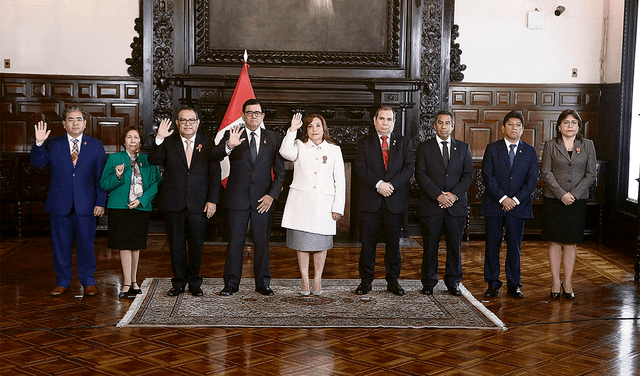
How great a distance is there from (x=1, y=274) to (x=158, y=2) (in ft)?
12.4

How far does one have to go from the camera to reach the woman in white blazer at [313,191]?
497 centimetres

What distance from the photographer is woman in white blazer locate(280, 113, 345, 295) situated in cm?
497

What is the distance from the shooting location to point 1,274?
5883mm

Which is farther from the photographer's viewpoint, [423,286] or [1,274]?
[1,274]

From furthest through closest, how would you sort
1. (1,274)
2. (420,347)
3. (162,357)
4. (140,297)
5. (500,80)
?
(500,80) < (1,274) < (140,297) < (420,347) < (162,357)

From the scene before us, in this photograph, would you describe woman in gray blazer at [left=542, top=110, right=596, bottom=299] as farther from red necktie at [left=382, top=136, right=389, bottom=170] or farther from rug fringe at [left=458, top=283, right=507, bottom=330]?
red necktie at [left=382, top=136, right=389, bottom=170]

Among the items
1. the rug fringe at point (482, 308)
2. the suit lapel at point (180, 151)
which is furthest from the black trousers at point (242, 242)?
the rug fringe at point (482, 308)

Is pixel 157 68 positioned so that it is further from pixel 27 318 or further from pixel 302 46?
Result: pixel 27 318

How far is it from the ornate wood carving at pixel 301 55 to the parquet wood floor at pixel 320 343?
3479mm

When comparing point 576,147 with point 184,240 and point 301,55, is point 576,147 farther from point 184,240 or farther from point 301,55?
point 301,55

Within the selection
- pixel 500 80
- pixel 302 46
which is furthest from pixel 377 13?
pixel 500 80

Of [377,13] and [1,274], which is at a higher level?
[377,13]

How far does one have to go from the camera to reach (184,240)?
16.4 ft

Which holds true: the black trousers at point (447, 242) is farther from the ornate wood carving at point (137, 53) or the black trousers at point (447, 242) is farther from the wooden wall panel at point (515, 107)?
the ornate wood carving at point (137, 53)
